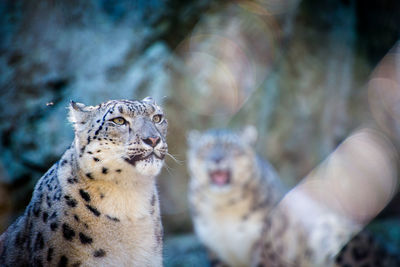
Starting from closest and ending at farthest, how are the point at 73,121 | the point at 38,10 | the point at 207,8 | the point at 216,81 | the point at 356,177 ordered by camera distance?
the point at 73,121
the point at 38,10
the point at 207,8
the point at 216,81
the point at 356,177

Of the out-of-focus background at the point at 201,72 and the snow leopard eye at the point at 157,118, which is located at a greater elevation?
the out-of-focus background at the point at 201,72

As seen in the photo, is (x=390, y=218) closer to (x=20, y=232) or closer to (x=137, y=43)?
A: (x=137, y=43)

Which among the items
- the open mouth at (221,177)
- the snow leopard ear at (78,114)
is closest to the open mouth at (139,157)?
the snow leopard ear at (78,114)

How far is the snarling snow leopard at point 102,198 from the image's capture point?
276 centimetres

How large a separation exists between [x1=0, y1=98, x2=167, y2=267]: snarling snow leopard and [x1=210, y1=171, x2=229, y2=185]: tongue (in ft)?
9.76

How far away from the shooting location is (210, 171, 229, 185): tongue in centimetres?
603

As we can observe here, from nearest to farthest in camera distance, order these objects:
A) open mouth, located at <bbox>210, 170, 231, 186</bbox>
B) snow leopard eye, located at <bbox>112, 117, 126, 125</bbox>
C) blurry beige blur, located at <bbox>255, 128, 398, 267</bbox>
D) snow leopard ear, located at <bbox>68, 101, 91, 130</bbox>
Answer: snow leopard eye, located at <bbox>112, 117, 126, 125</bbox>
snow leopard ear, located at <bbox>68, 101, 91, 130</bbox>
blurry beige blur, located at <bbox>255, 128, 398, 267</bbox>
open mouth, located at <bbox>210, 170, 231, 186</bbox>

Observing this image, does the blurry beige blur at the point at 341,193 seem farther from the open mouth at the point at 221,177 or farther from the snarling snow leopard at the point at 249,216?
the open mouth at the point at 221,177

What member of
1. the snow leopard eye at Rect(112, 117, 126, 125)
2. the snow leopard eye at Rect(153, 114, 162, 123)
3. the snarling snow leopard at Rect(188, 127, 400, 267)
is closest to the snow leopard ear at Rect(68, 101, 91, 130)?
the snow leopard eye at Rect(112, 117, 126, 125)

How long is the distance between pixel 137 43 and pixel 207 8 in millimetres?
1349

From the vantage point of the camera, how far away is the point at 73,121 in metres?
2.94

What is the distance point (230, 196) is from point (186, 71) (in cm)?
224

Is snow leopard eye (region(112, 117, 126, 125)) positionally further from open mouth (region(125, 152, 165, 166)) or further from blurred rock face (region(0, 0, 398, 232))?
blurred rock face (region(0, 0, 398, 232))

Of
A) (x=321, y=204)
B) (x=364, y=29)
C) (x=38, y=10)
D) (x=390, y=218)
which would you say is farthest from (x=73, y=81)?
(x=390, y=218)
